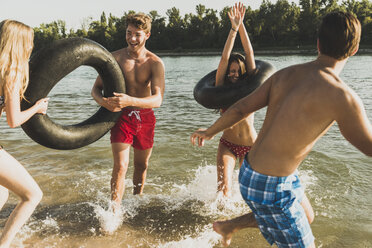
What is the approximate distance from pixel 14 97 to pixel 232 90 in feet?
7.55

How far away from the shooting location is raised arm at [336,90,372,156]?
195 cm

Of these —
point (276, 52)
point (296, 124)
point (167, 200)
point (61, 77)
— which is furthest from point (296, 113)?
point (276, 52)

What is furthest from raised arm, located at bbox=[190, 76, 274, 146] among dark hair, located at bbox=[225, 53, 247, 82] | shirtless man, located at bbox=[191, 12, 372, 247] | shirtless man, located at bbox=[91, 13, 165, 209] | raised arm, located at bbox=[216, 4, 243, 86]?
dark hair, located at bbox=[225, 53, 247, 82]

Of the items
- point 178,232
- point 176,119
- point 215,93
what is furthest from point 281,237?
point 176,119

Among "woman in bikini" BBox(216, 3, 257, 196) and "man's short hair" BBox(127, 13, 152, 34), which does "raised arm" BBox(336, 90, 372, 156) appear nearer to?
"woman in bikini" BBox(216, 3, 257, 196)

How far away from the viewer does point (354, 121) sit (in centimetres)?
198

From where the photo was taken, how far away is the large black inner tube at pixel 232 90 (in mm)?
3990

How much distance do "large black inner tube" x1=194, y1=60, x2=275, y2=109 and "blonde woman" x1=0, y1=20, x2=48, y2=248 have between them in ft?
6.75

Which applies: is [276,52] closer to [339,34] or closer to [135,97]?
[135,97]

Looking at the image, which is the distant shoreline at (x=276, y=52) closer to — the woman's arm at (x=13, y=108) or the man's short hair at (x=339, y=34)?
the man's short hair at (x=339, y=34)

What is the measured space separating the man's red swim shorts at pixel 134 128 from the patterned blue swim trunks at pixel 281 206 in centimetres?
191

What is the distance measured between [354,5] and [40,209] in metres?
90.5

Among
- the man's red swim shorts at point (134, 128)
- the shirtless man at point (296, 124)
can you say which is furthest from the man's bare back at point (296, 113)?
the man's red swim shorts at point (134, 128)

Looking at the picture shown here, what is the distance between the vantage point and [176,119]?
1005cm
